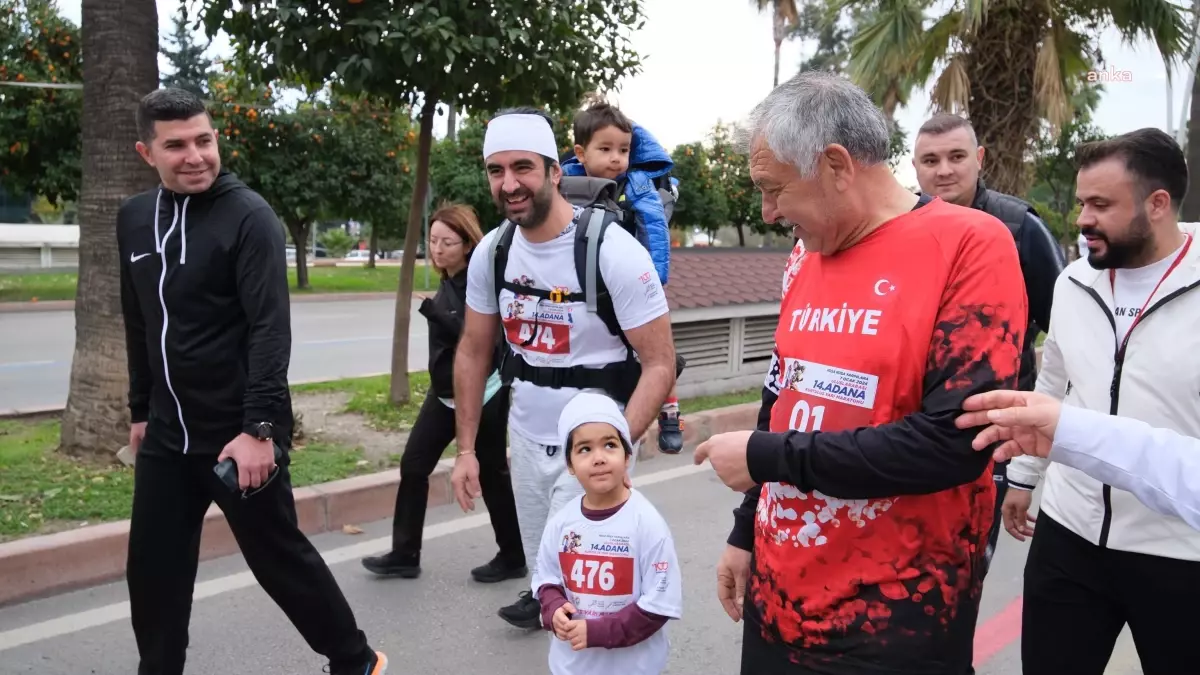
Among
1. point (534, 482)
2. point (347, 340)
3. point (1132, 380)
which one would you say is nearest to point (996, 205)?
point (1132, 380)

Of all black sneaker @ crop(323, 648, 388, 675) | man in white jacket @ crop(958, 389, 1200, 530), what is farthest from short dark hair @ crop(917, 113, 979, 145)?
black sneaker @ crop(323, 648, 388, 675)

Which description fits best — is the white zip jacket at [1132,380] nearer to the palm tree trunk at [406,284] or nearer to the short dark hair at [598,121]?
the short dark hair at [598,121]

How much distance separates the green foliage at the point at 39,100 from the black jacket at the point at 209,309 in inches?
684

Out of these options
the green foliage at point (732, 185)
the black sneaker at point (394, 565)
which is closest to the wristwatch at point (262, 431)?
the black sneaker at point (394, 565)

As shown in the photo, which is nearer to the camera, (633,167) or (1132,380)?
(1132,380)

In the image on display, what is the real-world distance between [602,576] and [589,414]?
0.44m

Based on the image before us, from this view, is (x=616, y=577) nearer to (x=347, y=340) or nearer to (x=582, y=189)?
(x=582, y=189)

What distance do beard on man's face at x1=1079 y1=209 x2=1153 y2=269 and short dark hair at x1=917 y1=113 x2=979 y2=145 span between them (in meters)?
1.35

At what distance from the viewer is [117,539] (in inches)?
173

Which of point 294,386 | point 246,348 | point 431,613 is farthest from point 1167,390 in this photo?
point 294,386

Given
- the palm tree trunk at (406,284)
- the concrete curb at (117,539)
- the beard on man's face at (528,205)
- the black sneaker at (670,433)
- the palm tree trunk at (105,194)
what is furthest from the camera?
the palm tree trunk at (406,284)

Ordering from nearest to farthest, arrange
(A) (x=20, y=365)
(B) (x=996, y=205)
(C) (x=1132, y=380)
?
(C) (x=1132, y=380), (B) (x=996, y=205), (A) (x=20, y=365)

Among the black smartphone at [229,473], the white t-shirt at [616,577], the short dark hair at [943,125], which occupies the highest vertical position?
the short dark hair at [943,125]

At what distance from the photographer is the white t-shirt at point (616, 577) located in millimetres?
2625
